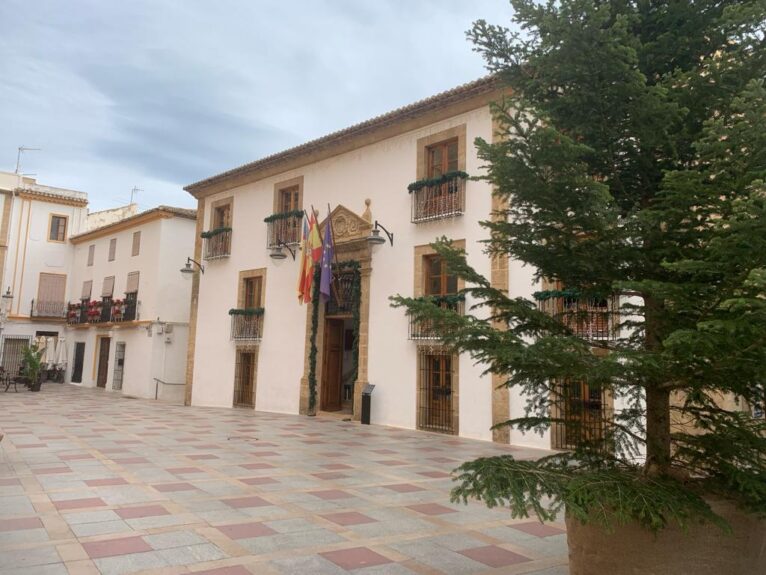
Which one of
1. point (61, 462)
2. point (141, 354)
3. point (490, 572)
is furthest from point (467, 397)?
point (141, 354)

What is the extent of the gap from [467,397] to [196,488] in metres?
6.42

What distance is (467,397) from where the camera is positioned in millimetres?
11750

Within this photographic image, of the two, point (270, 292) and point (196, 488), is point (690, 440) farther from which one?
point (270, 292)

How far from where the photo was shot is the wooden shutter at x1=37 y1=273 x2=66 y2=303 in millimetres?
28750

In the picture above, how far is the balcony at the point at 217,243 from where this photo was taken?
18.1 meters

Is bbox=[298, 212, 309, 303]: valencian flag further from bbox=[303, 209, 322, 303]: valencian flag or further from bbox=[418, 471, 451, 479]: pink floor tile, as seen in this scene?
bbox=[418, 471, 451, 479]: pink floor tile

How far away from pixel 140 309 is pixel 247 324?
25.3ft

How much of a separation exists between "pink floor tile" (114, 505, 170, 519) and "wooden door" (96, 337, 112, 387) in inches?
832

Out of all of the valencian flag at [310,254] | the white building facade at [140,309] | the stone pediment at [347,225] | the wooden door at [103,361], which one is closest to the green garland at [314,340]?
the valencian flag at [310,254]

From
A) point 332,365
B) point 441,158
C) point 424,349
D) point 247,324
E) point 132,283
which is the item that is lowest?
point 332,365

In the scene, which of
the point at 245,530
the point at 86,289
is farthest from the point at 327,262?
the point at 86,289

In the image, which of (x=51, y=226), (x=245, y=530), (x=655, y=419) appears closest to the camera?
(x=655, y=419)

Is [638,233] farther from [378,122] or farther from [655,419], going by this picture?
[378,122]

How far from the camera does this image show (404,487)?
6801mm
